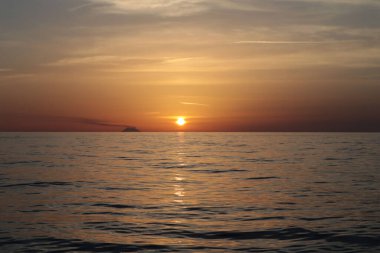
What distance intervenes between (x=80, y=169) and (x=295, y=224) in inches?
1164

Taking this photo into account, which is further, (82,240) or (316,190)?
(316,190)

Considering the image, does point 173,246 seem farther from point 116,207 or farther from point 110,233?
point 116,207

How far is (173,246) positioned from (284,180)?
20.9 meters

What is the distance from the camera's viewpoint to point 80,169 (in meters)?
44.1

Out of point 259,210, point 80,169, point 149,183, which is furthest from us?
point 80,169

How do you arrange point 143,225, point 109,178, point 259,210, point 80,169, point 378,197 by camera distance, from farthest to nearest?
point 80,169
point 109,178
point 378,197
point 259,210
point 143,225

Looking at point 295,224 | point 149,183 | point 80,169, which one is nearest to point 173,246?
point 295,224

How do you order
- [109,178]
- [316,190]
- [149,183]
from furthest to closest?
[109,178] → [149,183] → [316,190]

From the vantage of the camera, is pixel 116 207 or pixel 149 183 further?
pixel 149 183

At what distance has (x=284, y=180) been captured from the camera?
34.7m

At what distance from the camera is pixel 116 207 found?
74.7 feet

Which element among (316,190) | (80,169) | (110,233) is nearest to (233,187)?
(316,190)

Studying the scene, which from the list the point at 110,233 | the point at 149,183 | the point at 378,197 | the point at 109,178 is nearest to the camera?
the point at 110,233

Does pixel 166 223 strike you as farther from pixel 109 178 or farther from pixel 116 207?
pixel 109 178
